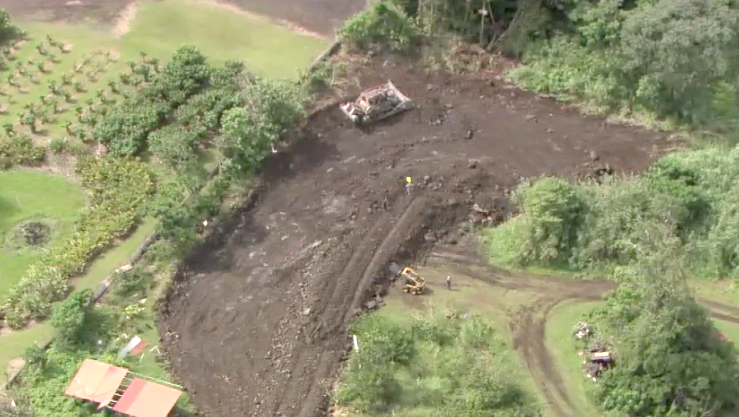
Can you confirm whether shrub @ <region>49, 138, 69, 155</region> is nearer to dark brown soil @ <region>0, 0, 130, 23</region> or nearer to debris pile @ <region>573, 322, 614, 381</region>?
dark brown soil @ <region>0, 0, 130, 23</region>

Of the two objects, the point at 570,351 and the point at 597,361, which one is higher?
the point at 597,361

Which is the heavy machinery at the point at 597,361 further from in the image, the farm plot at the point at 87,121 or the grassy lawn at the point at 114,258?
the grassy lawn at the point at 114,258

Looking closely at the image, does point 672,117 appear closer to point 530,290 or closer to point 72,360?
point 530,290

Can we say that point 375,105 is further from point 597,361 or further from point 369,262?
point 597,361

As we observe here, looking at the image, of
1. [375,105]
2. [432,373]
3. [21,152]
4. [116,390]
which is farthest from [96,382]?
[375,105]

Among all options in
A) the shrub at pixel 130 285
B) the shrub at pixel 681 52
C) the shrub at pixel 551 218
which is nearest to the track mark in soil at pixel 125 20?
the shrub at pixel 130 285

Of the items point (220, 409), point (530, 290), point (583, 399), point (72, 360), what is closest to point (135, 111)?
point (72, 360)
